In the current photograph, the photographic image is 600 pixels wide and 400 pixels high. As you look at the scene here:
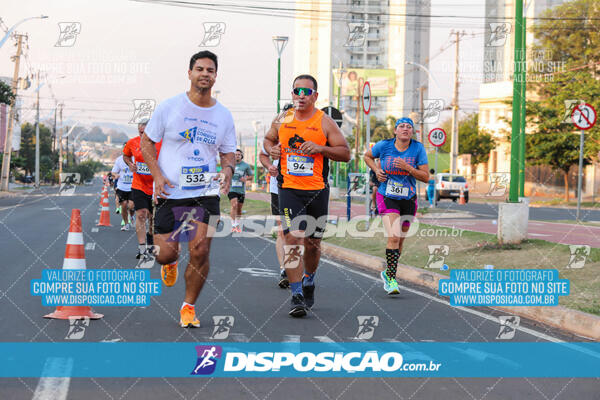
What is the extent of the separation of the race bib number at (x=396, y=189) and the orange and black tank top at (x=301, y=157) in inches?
62.3

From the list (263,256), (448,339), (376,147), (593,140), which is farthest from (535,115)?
(448,339)

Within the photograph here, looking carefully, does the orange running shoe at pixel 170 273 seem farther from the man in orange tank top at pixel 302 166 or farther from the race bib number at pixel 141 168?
the race bib number at pixel 141 168

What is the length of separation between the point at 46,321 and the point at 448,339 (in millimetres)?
3294

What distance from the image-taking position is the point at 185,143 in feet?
20.3

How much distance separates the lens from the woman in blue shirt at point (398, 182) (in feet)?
27.9

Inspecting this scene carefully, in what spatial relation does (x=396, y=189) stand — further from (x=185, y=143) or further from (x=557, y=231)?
(x=557, y=231)

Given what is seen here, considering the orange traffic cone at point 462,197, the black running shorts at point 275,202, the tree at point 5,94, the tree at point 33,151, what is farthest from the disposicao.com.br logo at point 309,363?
the tree at point 33,151

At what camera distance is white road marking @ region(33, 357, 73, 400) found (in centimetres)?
430

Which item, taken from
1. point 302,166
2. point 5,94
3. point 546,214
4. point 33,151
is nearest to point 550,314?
point 302,166

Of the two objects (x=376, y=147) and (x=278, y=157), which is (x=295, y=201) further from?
(x=376, y=147)

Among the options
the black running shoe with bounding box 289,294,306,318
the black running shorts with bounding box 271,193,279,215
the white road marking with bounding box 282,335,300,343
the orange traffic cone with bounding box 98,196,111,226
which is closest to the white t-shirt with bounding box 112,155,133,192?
the orange traffic cone with bounding box 98,196,111,226

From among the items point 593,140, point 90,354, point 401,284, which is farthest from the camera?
point 593,140

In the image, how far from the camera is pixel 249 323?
6.49m

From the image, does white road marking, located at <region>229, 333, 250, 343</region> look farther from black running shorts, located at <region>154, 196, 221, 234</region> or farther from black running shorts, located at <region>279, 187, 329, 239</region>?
black running shorts, located at <region>279, 187, 329, 239</region>
